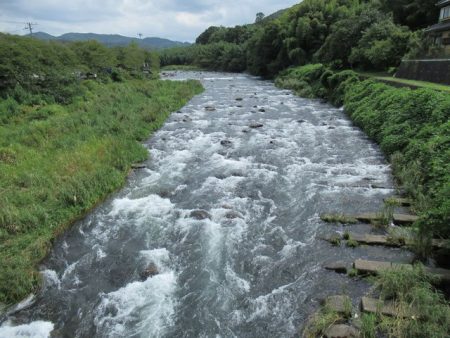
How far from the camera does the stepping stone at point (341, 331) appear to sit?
22.2ft

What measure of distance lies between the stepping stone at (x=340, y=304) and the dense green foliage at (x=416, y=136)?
333 centimetres

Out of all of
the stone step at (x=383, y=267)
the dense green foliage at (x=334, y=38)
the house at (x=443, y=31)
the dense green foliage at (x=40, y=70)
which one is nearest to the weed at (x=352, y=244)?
the stone step at (x=383, y=267)

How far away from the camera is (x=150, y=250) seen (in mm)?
10516

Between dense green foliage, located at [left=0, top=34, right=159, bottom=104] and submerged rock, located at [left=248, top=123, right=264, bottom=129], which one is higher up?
dense green foliage, located at [left=0, top=34, right=159, bottom=104]

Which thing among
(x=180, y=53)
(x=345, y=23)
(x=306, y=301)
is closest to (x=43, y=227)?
(x=306, y=301)

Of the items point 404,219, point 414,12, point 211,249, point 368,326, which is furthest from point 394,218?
point 414,12

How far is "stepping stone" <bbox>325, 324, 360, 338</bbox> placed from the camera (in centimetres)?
677

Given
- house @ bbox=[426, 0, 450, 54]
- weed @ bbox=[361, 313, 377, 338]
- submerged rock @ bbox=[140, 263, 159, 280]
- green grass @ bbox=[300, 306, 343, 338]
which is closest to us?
weed @ bbox=[361, 313, 377, 338]

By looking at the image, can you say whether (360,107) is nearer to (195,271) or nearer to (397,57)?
(397,57)

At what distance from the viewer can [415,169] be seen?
13.4 meters

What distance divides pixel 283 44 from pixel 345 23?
24435 millimetres

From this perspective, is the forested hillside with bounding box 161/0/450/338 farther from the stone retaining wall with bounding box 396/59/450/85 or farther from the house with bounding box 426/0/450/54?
the house with bounding box 426/0/450/54

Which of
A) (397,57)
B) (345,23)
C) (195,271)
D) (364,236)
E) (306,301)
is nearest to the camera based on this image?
(306,301)

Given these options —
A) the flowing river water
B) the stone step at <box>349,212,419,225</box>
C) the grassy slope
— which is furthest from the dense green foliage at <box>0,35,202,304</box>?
the stone step at <box>349,212,419,225</box>
